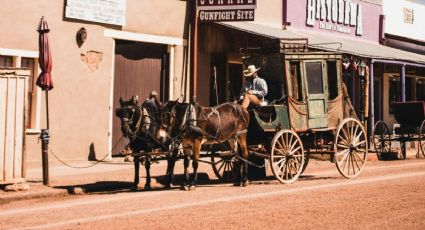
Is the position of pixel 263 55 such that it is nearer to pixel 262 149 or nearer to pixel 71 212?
pixel 262 149

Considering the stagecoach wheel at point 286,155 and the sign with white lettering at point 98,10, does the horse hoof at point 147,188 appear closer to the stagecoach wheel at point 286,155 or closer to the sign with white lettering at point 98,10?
the stagecoach wheel at point 286,155

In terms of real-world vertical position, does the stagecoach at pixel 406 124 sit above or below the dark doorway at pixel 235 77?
below

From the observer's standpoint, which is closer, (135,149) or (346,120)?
(135,149)

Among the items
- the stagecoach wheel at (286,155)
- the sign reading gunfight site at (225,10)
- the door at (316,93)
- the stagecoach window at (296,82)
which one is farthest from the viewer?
the sign reading gunfight site at (225,10)

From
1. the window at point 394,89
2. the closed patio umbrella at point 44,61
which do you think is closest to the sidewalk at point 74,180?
the closed patio umbrella at point 44,61

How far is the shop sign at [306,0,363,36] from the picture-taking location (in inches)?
1026

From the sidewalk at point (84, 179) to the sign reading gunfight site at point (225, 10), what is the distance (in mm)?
4585

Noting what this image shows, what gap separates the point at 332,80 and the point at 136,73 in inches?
259

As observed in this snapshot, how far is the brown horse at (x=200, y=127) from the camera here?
1244 centimetres

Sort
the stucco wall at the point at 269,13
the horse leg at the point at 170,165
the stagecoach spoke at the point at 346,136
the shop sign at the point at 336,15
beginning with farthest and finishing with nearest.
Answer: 1. the shop sign at the point at 336,15
2. the stucco wall at the point at 269,13
3. the stagecoach spoke at the point at 346,136
4. the horse leg at the point at 170,165

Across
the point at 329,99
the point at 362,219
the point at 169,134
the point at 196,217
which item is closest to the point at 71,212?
the point at 196,217

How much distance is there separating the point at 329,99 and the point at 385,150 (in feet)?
25.4

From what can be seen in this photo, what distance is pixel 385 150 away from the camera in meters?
21.8

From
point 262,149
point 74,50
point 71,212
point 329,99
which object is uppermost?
point 74,50
